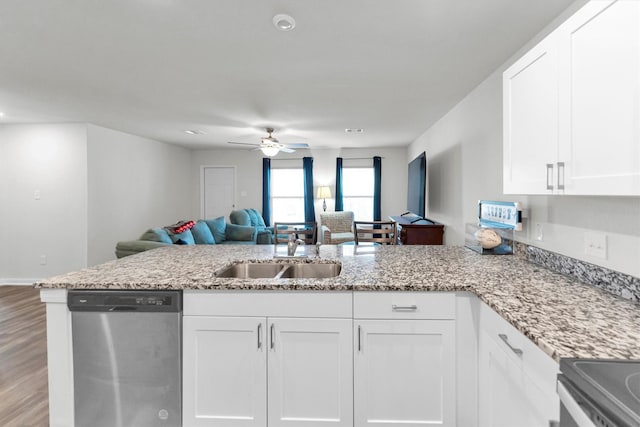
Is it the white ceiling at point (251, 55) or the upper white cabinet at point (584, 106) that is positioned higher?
the white ceiling at point (251, 55)

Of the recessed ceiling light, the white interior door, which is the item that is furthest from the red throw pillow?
the recessed ceiling light

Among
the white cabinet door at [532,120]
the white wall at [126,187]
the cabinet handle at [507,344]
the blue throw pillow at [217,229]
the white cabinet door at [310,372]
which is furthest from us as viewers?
the blue throw pillow at [217,229]

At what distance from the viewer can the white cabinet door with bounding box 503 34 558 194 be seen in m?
1.38

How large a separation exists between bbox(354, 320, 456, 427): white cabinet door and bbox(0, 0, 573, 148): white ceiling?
1700 millimetres

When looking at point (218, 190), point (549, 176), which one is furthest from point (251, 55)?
point (218, 190)

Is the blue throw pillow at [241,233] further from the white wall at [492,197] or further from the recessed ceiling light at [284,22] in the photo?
the recessed ceiling light at [284,22]

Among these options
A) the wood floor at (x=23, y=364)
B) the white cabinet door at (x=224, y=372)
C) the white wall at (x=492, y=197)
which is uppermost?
the white wall at (x=492, y=197)

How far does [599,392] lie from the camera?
2.43ft

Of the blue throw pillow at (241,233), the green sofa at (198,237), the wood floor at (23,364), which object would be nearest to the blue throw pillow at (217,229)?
the green sofa at (198,237)

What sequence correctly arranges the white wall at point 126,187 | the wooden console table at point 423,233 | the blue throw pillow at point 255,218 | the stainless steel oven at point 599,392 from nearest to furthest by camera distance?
the stainless steel oven at point 599,392, the wooden console table at point 423,233, the white wall at point 126,187, the blue throw pillow at point 255,218

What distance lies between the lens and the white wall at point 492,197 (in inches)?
56.4

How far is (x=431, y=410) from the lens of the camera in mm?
1592

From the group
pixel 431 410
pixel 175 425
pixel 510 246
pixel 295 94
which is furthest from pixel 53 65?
pixel 510 246

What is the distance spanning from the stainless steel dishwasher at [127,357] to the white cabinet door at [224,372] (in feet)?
0.20
